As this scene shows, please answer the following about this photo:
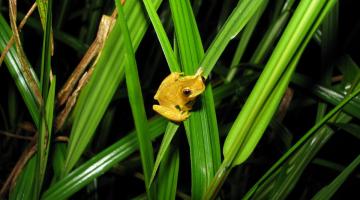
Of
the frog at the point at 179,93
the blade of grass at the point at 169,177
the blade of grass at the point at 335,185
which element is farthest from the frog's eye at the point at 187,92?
the blade of grass at the point at 335,185

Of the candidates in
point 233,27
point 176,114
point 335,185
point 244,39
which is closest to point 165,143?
point 176,114

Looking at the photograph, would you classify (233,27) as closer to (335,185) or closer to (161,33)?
(161,33)

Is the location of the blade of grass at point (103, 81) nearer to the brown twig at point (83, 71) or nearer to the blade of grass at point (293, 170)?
the brown twig at point (83, 71)

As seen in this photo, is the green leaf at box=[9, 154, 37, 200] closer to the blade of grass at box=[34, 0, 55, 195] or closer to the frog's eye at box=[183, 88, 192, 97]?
the blade of grass at box=[34, 0, 55, 195]

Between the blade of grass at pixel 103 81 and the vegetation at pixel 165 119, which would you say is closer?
the vegetation at pixel 165 119

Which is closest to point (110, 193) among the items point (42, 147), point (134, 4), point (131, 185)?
point (131, 185)

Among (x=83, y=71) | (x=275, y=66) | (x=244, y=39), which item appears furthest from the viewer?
(x=244, y=39)

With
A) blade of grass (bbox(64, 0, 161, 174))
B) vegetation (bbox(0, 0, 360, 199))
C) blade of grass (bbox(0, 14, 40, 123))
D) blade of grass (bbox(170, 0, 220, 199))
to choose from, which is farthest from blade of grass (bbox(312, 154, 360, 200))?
blade of grass (bbox(0, 14, 40, 123))
